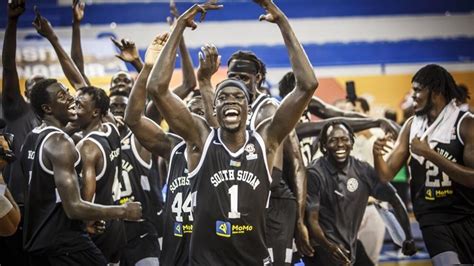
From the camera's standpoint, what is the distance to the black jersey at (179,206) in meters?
5.97

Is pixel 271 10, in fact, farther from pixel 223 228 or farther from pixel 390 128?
pixel 390 128

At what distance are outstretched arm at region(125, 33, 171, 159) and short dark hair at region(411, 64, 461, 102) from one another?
2076 mm

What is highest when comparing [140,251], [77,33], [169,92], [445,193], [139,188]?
[77,33]

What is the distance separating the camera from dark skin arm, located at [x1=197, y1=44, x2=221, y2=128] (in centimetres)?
564

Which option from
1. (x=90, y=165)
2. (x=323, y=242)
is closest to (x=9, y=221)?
(x=90, y=165)

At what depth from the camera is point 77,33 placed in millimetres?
8055

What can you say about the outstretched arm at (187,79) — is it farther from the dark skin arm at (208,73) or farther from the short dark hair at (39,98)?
the dark skin arm at (208,73)

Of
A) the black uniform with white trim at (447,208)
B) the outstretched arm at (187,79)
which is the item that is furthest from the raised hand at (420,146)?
the outstretched arm at (187,79)

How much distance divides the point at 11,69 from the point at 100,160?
136cm

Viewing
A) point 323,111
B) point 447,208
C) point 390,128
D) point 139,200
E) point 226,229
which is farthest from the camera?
point 323,111

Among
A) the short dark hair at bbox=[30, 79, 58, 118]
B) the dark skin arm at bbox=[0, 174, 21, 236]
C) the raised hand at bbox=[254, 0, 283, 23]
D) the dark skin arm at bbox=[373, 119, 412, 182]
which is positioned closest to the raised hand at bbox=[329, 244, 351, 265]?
the dark skin arm at bbox=[373, 119, 412, 182]

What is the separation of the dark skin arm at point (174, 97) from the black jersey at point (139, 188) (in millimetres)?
2144

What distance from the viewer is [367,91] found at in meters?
13.3

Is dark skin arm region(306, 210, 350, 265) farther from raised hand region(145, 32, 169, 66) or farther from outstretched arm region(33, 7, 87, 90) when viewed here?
outstretched arm region(33, 7, 87, 90)
